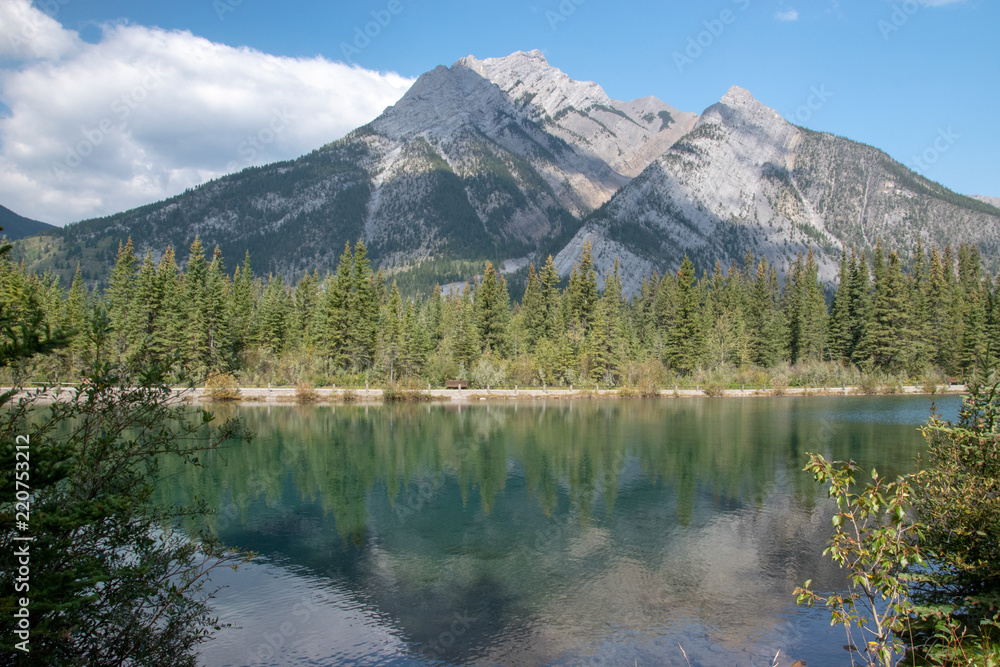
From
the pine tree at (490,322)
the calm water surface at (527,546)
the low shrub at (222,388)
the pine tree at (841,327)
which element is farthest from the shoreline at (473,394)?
the calm water surface at (527,546)

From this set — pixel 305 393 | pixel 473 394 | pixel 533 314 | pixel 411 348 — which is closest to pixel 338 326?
pixel 411 348

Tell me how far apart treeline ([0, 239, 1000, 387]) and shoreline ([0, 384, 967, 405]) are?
2244 mm

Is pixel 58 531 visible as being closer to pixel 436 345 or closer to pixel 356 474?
pixel 356 474

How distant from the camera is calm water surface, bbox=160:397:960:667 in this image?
1327cm

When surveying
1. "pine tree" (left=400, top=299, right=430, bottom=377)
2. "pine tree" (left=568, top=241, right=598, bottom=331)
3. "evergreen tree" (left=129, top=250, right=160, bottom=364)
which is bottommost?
"pine tree" (left=400, top=299, right=430, bottom=377)

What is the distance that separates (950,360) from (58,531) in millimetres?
102507

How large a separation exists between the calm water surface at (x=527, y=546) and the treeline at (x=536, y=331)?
119 feet

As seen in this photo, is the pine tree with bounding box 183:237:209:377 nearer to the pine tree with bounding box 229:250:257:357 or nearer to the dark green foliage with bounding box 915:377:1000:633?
the pine tree with bounding box 229:250:257:357

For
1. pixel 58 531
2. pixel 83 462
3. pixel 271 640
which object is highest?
pixel 83 462

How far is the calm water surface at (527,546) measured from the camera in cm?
1327

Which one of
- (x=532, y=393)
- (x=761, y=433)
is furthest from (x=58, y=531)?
(x=532, y=393)

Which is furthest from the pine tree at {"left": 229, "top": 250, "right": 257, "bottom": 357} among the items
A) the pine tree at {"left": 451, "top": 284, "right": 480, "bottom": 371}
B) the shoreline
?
the pine tree at {"left": 451, "top": 284, "right": 480, "bottom": 371}

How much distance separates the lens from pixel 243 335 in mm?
78062

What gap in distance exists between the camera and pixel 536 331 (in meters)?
89.4
